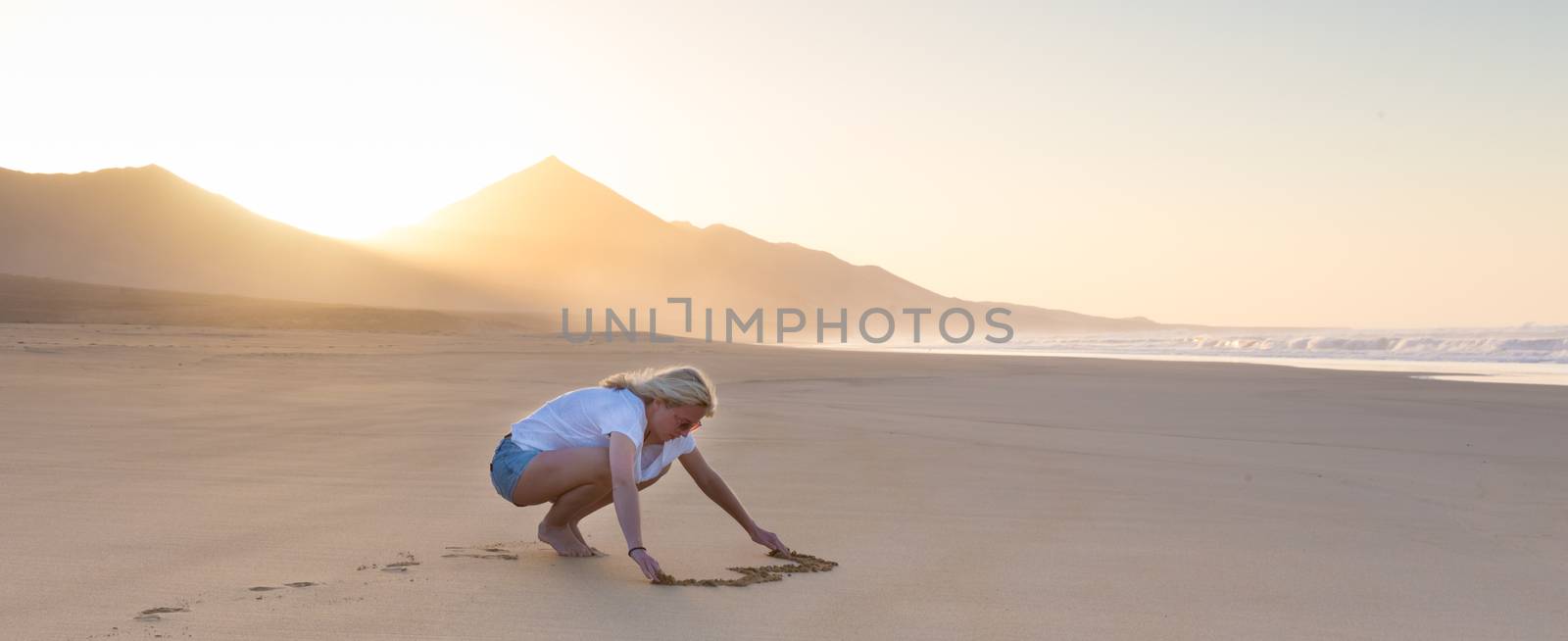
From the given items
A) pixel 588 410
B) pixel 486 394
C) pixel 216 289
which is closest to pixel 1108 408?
pixel 486 394

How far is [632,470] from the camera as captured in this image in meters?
4.19

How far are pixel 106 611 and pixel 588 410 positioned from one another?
1606 mm

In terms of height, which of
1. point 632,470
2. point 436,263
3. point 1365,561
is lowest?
point 1365,561

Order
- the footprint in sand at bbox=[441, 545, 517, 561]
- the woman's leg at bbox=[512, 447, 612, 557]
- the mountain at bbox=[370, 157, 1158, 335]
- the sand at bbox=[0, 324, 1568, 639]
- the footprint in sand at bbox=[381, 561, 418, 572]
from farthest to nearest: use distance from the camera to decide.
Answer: the mountain at bbox=[370, 157, 1158, 335] < the footprint in sand at bbox=[441, 545, 517, 561] < the woman's leg at bbox=[512, 447, 612, 557] < the footprint in sand at bbox=[381, 561, 418, 572] < the sand at bbox=[0, 324, 1568, 639]

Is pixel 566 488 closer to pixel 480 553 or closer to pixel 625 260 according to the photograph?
pixel 480 553

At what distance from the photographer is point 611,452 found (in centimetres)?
420

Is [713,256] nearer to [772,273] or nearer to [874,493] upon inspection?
[772,273]

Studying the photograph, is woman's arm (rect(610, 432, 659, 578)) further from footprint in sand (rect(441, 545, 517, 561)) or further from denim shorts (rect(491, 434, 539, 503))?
footprint in sand (rect(441, 545, 517, 561))

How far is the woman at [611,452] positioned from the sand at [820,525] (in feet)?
0.55

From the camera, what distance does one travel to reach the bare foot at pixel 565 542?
464 centimetres

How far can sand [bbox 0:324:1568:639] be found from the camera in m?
3.74

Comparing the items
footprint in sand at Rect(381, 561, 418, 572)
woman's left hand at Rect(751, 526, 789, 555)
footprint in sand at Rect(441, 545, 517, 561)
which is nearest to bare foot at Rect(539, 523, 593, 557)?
footprint in sand at Rect(441, 545, 517, 561)

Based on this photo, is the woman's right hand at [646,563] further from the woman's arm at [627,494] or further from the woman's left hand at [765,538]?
the woman's left hand at [765,538]

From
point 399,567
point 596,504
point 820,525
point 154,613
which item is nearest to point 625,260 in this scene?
Result: point 820,525
